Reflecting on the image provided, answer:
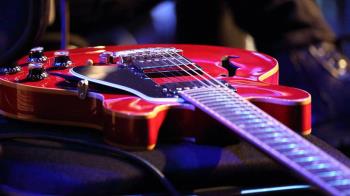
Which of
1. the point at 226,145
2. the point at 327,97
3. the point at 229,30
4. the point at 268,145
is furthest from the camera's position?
the point at 229,30

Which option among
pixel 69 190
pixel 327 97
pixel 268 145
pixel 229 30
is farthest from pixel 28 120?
pixel 229 30

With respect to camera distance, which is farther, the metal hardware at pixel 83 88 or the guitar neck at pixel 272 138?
the metal hardware at pixel 83 88

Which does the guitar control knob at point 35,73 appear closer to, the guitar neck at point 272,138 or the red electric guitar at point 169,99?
the red electric guitar at point 169,99

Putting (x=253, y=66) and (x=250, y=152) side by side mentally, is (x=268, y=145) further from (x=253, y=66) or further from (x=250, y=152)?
(x=253, y=66)

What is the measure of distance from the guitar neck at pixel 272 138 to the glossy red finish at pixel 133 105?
0.02 metres

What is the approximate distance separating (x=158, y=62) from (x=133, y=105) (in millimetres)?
145

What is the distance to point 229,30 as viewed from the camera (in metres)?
1.15

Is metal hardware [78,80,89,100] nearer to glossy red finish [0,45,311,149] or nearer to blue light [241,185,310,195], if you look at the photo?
glossy red finish [0,45,311,149]

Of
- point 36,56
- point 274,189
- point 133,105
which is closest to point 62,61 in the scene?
point 36,56

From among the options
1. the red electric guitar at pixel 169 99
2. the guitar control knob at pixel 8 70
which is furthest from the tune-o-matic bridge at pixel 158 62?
the guitar control knob at pixel 8 70

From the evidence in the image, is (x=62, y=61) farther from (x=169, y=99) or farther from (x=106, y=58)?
(x=169, y=99)

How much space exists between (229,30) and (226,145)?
0.68 meters

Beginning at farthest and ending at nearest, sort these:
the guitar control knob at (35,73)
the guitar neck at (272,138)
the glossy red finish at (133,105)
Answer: the guitar control knob at (35,73) < the glossy red finish at (133,105) < the guitar neck at (272,138)

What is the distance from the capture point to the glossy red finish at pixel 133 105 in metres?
0.48
